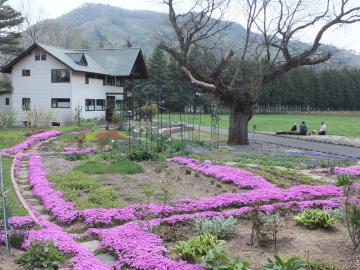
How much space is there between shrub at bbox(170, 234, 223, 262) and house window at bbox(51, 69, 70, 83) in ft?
114

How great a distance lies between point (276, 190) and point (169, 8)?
1702 centimetres

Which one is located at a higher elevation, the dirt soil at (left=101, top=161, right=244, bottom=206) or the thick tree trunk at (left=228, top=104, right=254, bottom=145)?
the thick tree trunk at (left=228, top=104, right=254, bottom=145)

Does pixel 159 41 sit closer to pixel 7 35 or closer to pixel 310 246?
pixel 310 246

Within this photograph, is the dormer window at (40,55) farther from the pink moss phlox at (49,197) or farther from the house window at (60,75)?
the pink moss phlox at (49,197)

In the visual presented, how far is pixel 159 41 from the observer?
84.5 ft

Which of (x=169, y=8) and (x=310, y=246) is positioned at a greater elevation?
(x=169, y=8)

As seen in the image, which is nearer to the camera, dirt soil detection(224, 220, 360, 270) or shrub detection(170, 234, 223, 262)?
shrub detection(170, 234, 223, 262)

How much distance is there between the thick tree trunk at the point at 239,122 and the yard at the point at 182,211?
7.87 meters

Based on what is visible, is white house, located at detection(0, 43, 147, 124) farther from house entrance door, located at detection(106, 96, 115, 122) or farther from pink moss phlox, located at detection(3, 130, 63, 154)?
pink moss phlox, located at detection(3, 130, 63, 154)

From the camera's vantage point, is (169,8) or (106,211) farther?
(169,8)

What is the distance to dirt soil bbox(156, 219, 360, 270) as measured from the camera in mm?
6480

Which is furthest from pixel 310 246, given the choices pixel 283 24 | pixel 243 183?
pixel 283 24

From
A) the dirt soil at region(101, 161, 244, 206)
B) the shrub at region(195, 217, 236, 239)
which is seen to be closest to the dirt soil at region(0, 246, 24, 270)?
the shrub at region(195, 217, 236, 239)

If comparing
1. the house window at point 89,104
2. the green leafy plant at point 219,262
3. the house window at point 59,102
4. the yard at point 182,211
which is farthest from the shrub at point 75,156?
the house window at point 89,104
